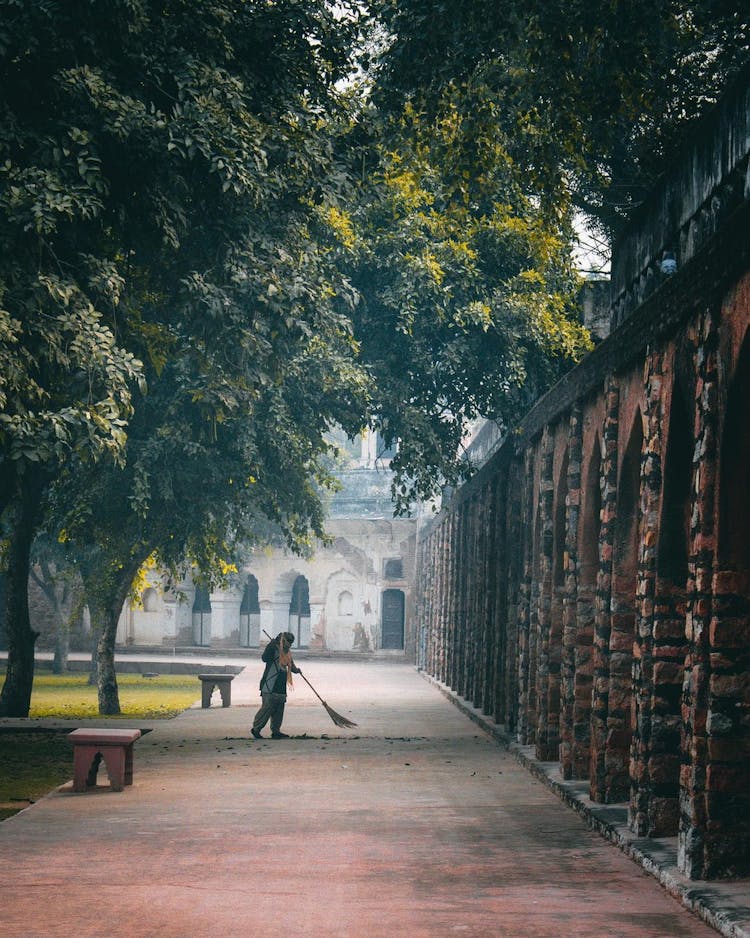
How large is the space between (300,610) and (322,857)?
125ft

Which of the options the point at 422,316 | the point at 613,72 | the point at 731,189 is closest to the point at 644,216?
the point at 613,72

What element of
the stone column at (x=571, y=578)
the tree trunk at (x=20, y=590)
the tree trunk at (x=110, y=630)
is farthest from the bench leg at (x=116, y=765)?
the tree trunk at (x=110, y=630)

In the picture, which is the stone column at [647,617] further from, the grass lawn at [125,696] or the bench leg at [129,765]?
the grass lawn at [125,696]

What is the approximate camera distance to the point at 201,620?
46.9 meters

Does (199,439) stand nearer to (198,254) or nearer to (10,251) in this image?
(198,254)

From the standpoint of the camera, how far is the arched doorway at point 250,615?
46.8m

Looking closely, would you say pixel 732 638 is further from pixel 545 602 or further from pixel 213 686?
pixel 213 686

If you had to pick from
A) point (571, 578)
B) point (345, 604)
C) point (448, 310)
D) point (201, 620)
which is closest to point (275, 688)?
point (571, 578)

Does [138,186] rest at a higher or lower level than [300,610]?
higher

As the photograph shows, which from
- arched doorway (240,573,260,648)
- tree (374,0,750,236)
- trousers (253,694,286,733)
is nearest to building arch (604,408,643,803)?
tree (374,0,750,236)

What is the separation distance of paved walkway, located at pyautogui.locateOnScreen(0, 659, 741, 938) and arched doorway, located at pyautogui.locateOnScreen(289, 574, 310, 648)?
31221 mm

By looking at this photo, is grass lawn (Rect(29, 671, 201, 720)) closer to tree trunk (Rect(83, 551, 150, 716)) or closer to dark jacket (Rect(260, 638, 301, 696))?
tree trunk (Rect(83, 551, 150, 716))

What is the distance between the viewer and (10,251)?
37.2 ft

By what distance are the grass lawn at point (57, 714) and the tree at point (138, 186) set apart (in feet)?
10.3
